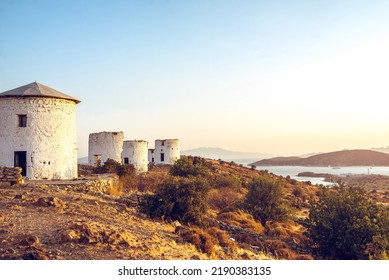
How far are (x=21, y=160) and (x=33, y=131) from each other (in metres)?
1.46

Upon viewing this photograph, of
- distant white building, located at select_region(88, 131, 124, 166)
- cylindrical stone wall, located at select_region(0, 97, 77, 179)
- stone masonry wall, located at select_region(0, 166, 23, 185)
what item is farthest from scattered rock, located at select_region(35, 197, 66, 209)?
distant white building, located at select_region(88, 131, 124, 166)

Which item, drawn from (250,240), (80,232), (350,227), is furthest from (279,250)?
(80,232)

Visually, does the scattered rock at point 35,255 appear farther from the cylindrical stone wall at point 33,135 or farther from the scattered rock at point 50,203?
the cylindrical stone wall at point 33,135

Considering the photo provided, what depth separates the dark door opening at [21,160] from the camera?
16.8 meters

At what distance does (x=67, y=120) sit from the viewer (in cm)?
1762

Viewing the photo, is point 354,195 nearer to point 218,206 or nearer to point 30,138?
point 218,206

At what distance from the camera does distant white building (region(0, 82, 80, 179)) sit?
54.4ft

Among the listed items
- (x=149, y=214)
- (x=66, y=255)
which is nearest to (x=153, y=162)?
(x=149, y=214)

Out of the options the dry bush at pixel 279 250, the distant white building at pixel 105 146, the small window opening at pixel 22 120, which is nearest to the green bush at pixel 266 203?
the dry bush at pixel 279 250

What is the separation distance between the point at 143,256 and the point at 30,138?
39.3 ft

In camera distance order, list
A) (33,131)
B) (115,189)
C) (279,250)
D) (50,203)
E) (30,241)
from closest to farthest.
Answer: (30,241), (50,203), (279,250), (33,131), (115,189)

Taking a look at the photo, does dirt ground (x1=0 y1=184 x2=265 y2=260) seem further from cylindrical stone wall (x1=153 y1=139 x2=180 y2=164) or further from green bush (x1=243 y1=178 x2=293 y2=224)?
cylindrical stone wall (x1=153 y1=139 x2=180 y2=164)

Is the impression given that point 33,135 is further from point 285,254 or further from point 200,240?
point 285,254

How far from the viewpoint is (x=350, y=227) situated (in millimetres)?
10938
